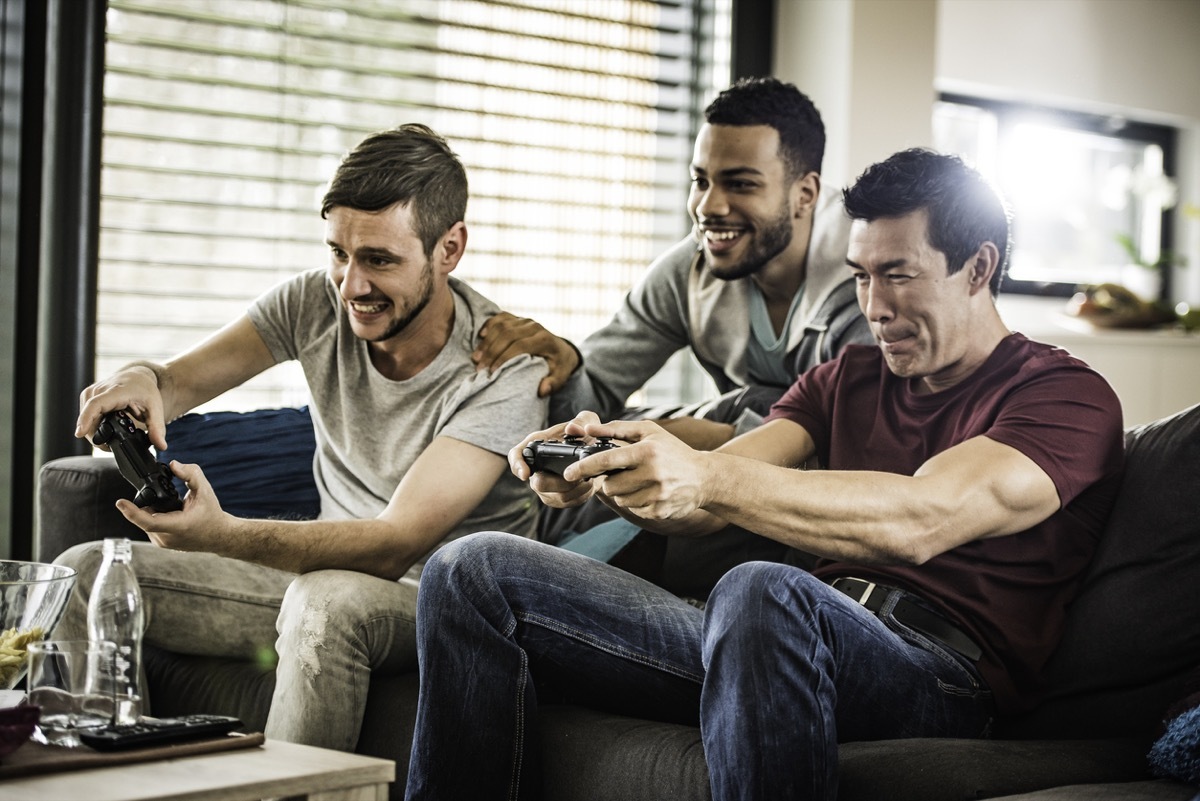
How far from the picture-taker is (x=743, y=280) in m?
2.54

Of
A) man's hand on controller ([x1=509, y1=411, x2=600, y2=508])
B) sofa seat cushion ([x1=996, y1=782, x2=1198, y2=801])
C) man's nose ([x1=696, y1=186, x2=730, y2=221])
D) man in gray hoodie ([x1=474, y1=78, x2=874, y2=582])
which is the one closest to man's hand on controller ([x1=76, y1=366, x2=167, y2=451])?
man in gray hoodie ([x1=474, y1=78, x2=874, y2=582])

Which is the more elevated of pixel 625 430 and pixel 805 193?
pixel 805 193

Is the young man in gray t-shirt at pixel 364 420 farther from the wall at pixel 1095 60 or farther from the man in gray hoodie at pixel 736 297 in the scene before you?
the wall at pixel 1095 60

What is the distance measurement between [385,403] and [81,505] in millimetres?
594

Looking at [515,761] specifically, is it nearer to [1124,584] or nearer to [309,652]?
[309,652]

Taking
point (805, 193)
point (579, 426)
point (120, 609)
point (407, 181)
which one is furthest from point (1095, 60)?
point (120, 609)

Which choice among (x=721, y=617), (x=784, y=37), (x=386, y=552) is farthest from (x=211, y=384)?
(x=784, y=37)

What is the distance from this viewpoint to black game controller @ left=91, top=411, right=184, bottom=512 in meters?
1.73

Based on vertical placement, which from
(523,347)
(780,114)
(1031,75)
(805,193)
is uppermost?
(1031,75)

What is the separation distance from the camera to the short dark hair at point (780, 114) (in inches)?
98.5

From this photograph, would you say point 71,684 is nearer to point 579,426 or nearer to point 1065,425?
point 579,426

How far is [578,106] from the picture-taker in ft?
11.5

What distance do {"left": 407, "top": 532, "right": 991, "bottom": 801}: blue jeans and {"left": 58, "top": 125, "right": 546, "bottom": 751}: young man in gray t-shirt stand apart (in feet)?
0.75

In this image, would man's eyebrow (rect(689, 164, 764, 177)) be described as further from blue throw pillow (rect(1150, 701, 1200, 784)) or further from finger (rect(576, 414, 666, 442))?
blue throw pillow (rect(1150, 701, 1200, 784))
